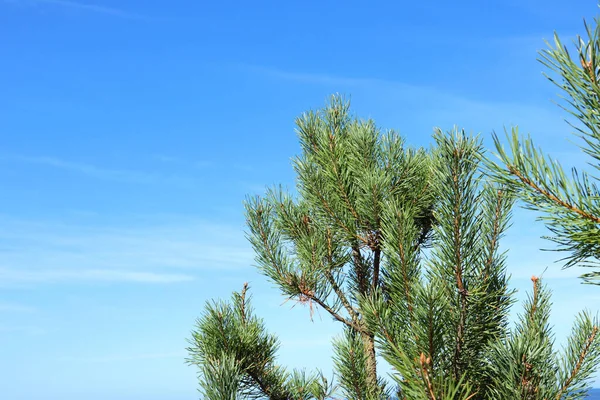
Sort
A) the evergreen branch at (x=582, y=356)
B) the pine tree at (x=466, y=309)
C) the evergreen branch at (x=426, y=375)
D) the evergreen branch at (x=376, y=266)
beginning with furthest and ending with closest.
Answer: the evergreen branch at (x=376, y=266) → the evergreen branch at (x=582, y=356) → the pine tree at (x=466, y=309) → the evergreen branch at (x=426, y=375)

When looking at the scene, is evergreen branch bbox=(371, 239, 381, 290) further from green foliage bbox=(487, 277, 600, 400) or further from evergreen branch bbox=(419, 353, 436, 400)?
evergreen branch bbox=(419, 353, 436, 400)

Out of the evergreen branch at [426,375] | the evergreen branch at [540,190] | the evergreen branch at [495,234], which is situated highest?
the evergreen branch at [495,234]

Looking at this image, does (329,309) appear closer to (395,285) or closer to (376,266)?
(376,266)

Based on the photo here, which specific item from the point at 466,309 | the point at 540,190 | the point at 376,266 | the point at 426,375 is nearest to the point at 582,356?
the point at 466,309

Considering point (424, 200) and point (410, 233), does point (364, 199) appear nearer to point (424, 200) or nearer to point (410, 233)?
point (424, 200)

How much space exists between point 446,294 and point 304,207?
5.32 feet

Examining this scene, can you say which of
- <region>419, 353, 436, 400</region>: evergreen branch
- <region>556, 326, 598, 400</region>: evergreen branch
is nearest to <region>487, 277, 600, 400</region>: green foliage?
<region>556, 326, 598, 400</region>: evergreen branch

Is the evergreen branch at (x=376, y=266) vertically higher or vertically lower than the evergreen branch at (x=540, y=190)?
higher

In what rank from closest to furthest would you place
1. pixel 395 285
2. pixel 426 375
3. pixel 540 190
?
pixel 540 190 → pixel 426 375 → pixel 395 285

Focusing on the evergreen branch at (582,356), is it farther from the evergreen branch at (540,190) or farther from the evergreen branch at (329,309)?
the evergreen branch at (540,190)

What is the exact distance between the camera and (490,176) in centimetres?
191

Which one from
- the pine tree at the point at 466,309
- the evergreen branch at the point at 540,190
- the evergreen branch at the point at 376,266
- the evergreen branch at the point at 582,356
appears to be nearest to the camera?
the evergreen branch at the point at 540,190

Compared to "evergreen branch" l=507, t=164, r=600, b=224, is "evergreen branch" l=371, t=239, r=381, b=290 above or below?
above

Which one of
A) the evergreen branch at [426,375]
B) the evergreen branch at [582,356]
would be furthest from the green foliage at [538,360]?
the evergreen branch at [426,375]
